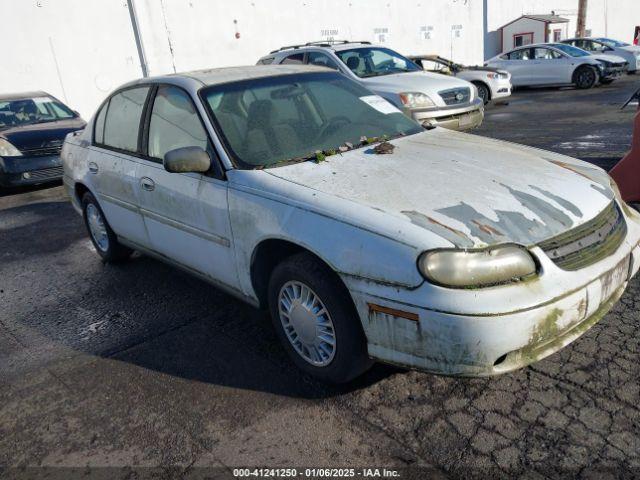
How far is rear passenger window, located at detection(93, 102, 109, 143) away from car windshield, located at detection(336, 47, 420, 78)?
600 cm

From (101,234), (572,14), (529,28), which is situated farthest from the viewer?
(572,14)

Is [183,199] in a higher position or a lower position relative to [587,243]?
higher

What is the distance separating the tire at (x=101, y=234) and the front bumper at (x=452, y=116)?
529 centimetres

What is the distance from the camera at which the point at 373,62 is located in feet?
33.9

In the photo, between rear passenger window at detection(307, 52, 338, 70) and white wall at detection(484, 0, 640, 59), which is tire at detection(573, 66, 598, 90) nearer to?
white wall at detection(484, 0, 640, 59)

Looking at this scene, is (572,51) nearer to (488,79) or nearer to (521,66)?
(521,66)

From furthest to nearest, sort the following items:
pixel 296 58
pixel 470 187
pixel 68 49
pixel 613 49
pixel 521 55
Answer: pixel 613 49, pixel 521 55, pixel 68 49, pixel 296 58, pixel 470 187

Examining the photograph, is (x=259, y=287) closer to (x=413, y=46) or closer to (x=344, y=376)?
(x=344, y=376)

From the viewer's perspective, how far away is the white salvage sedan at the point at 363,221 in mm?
2363

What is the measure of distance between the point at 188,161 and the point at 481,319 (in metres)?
1.86

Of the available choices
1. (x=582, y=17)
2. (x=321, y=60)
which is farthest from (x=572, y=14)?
(x=321, y=60)

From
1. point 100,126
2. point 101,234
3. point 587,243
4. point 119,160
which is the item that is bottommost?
point 101,234

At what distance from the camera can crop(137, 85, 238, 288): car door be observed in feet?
10.9

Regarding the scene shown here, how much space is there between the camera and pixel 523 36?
2522cm
